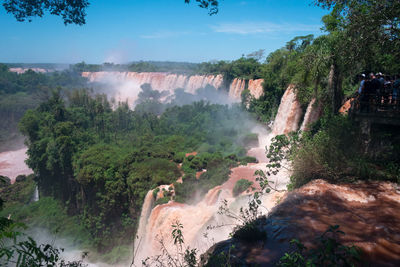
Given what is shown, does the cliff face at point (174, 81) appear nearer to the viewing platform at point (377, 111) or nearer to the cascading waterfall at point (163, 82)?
the cascading waterfall at point (163, 82)

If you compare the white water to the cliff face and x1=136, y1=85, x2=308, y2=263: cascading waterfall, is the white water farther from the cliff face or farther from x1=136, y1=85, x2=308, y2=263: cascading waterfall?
the cliff face

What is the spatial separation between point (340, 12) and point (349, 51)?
3.51 ft

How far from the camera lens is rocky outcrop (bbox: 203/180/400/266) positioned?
12.1ft

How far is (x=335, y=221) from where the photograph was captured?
4.48m

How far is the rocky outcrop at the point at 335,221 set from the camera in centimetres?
370

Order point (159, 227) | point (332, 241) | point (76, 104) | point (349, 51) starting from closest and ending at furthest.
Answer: point (332, 241) → point (349, 51) → point (159, 227) → point (76, 104)

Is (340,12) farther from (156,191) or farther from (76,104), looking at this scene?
(76,104)

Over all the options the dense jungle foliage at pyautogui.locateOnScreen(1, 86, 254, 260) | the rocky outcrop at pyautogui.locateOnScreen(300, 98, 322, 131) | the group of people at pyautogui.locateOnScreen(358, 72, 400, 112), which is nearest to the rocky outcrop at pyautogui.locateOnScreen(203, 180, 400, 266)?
the group of people at pyautogui.locateOnScreen(358, 72, 400, 112)

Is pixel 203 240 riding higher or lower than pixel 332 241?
lower

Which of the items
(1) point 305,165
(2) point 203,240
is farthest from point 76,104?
(1) point 305,165

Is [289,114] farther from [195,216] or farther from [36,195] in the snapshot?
[36,195]

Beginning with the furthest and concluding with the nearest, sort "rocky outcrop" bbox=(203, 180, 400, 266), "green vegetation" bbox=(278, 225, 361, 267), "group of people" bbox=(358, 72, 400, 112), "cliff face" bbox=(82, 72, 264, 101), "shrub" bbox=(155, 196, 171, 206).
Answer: "cliff face" bbox=(82, 72, 264, 101) → "shrub" bbox=(155, 196, 171, 206) → "group of people" bbox=(358, 72, 400, 112) → "rocky outcrop" bbox=(203, 180, 400, 266) → "green vegetation" bbox=(278, 225, 361, 267)

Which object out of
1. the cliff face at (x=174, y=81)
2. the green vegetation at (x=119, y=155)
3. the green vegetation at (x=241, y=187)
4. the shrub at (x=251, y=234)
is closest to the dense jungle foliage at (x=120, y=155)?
the green vegetation at (x=119, y=155)

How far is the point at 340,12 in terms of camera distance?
21.3 ft
